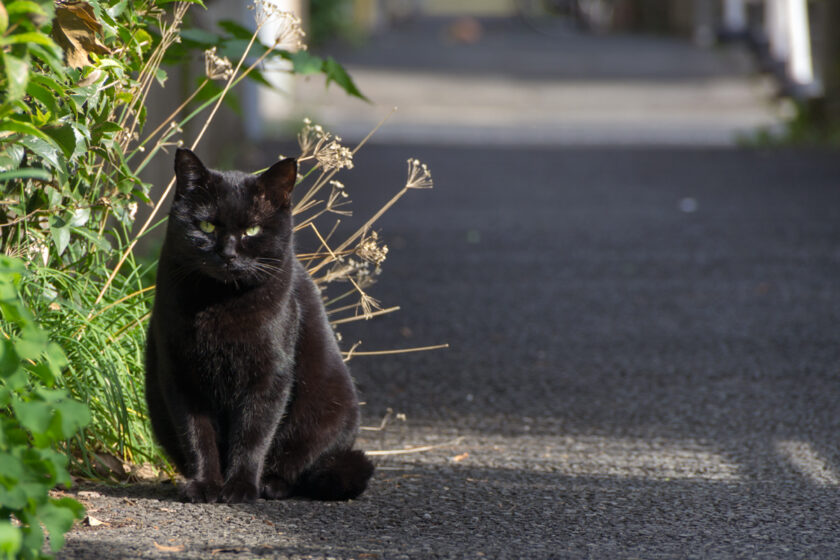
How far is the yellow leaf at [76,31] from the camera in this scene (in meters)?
2.65

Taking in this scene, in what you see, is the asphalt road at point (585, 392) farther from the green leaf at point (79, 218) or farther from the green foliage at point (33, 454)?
the green leaf at point (79, 218)

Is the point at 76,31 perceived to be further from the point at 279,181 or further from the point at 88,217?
the point at 279,181

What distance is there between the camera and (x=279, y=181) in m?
2.66

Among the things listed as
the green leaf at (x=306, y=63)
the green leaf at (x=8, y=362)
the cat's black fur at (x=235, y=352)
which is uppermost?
the green leaf at (x=306, y=63)

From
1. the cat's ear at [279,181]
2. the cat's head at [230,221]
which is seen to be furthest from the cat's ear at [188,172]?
the cat's ear at [279,181]

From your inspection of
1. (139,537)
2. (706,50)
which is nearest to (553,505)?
(139,537)

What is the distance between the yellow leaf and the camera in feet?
8.70

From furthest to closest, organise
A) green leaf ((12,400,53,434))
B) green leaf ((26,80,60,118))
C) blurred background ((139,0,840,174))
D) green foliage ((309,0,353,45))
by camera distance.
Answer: green foliage ((309,0,353,45)) < blurred background ((139,0,840,174)) < green leaf ((26,80,60,118)) < green leaf ((12,400,53,434))

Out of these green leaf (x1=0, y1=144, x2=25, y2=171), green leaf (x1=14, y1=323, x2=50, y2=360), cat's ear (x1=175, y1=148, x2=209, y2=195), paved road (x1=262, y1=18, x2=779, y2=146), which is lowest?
paved road (x1=262, y1=18, x2=779, y2=146)

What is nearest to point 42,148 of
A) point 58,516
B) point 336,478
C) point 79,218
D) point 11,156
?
point 11,156

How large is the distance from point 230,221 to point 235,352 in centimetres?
31

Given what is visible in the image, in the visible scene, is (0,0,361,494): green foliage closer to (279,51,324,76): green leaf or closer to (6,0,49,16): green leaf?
(279,51,324,76): green leaf

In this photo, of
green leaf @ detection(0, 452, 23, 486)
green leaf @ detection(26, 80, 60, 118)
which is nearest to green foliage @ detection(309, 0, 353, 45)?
green leaf @ detection(26, 80, 60, 118)

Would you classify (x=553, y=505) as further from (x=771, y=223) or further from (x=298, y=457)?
(x=771, y=223)
